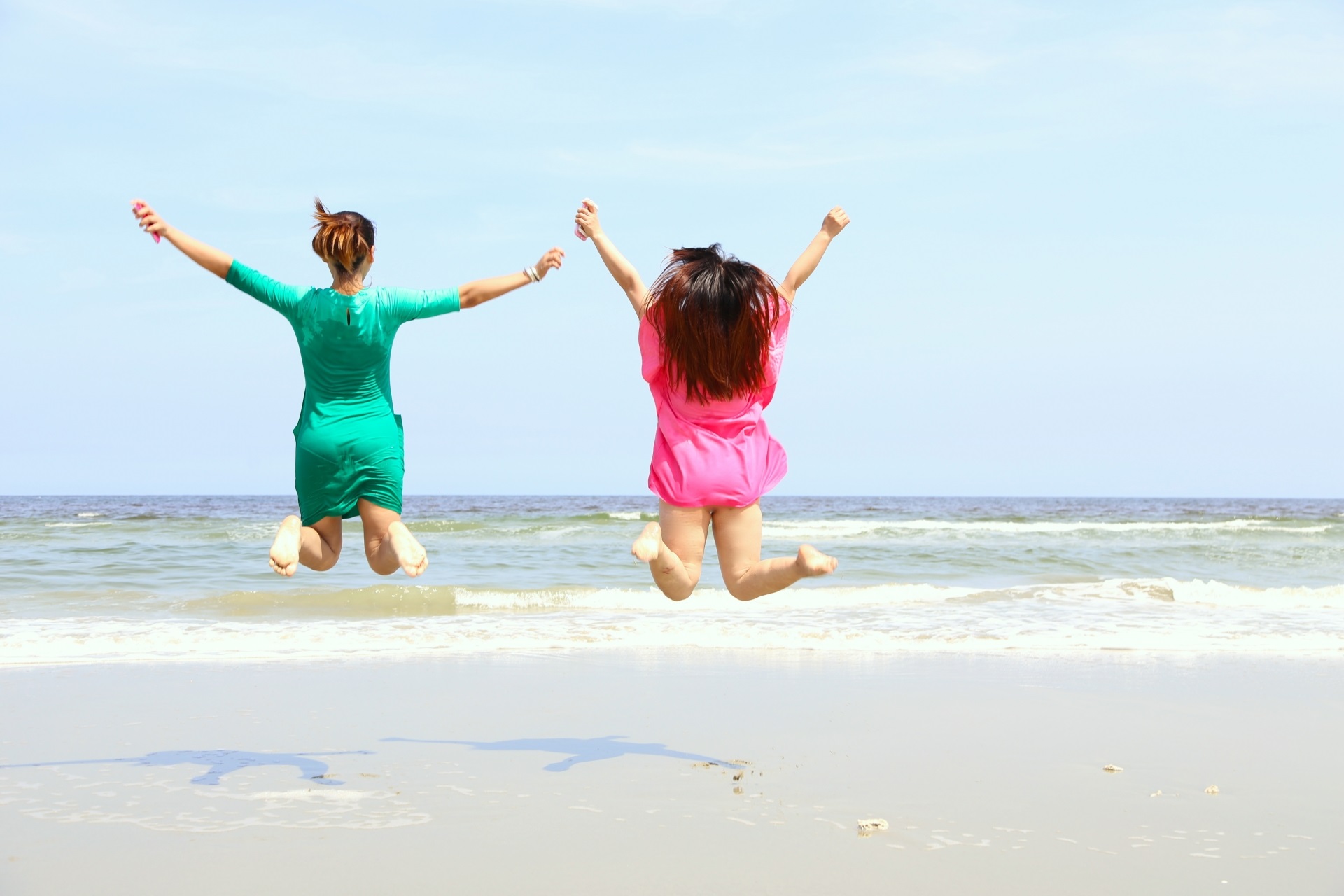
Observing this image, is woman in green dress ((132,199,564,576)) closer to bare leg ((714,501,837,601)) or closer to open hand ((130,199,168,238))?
open hand ((130,199,168,238))

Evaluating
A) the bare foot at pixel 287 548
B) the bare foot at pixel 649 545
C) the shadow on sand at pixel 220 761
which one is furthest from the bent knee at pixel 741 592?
the shadow on sand at pixel 220 761

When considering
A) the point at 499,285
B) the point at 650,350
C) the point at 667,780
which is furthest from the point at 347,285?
the point at 667,780

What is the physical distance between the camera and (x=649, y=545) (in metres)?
4.58

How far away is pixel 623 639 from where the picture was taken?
9.57 metres

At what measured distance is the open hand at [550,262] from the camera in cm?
504

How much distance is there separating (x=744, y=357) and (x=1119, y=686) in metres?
4.28

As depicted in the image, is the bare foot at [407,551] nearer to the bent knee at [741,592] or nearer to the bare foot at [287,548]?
the bare foot at [287,548]

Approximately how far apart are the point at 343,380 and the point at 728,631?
569 cm

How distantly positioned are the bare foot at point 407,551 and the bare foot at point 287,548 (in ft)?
1.29

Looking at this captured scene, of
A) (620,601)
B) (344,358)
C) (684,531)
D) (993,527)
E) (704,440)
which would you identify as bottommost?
(620,601)

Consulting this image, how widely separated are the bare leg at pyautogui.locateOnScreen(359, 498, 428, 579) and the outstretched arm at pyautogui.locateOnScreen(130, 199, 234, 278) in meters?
1.23

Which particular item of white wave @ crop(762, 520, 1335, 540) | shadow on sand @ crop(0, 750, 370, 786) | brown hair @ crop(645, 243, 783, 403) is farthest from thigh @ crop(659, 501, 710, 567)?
white wave @ crop(762, 520, 1335, 540)

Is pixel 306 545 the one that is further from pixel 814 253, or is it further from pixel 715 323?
pixel 814 253

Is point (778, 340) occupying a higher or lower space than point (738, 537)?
higher
